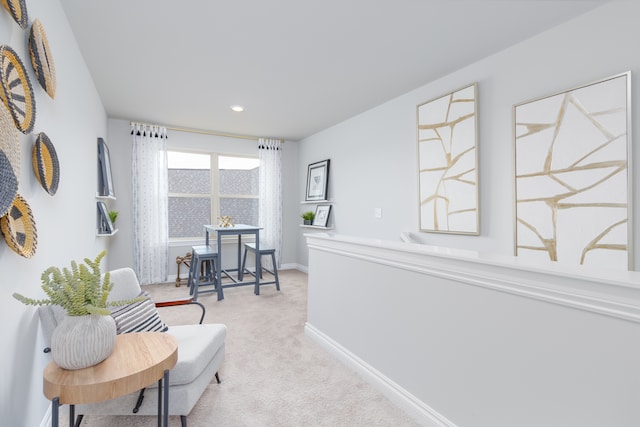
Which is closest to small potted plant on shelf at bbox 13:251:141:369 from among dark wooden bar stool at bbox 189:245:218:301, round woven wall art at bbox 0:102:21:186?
round woven wall art at bbox 0:102:21:186

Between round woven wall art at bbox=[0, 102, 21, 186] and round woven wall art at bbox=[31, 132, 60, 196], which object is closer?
round woven wall art at bbox=[0, 102, 21, 186]

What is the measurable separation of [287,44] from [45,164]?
179cm

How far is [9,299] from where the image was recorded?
1188mm

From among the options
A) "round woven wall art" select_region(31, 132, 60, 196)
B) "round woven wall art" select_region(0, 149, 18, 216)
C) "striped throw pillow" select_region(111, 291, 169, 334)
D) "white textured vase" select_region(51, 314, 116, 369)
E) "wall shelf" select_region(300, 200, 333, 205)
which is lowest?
"striped throw pillow" select_region(111, 291, 169, 334)

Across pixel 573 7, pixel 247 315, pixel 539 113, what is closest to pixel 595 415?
pixel 539 113

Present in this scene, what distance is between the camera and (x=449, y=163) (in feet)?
9.51

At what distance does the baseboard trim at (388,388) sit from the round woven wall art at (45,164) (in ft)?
6.91

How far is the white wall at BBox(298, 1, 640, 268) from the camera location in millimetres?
1917

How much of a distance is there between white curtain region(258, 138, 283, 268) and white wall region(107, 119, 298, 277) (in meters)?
0.19

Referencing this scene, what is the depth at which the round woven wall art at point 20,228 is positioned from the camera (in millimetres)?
1123

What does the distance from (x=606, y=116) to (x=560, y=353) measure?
1655 mm

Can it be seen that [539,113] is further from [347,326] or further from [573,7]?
[347,326]

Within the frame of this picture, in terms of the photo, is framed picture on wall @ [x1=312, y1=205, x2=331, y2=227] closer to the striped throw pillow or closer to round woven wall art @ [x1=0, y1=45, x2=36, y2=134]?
the striped throw pillow

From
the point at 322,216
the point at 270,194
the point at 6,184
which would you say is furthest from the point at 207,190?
the point at 6,184
